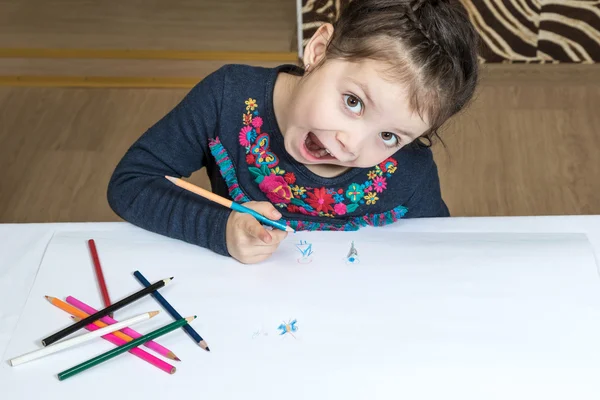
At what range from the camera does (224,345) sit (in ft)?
2.74

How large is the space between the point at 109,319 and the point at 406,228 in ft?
1.24

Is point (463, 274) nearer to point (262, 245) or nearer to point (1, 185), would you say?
point (262, 245)

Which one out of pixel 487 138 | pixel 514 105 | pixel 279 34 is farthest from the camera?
pixel 279 34

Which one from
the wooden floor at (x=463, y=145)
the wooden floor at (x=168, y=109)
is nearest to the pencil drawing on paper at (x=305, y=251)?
A: the wooden floor at (x=168, y=109)

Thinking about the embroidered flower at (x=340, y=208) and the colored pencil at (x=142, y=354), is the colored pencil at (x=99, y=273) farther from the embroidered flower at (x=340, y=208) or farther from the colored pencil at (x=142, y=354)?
the embroidered flower at (x=340, y=208)

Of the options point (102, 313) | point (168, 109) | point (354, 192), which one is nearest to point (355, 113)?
point (354, 192)

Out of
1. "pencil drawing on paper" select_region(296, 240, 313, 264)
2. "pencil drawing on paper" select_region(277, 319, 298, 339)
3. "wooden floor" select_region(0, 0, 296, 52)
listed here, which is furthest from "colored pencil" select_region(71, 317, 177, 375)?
"wooden floor" select_region(0, 0, 296, 52)

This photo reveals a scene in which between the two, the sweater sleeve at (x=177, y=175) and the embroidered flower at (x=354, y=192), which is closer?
the sweater sleeve at (x=177, y=175)

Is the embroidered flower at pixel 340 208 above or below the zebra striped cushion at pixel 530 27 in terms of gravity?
above

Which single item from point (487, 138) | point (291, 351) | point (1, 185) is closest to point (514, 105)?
point (487, 138)

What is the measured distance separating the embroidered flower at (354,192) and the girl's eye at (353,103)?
0.79ft

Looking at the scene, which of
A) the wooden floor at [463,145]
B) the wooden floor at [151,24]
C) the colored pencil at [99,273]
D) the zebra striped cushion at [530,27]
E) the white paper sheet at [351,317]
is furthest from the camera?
the wooden floor at [151,24]

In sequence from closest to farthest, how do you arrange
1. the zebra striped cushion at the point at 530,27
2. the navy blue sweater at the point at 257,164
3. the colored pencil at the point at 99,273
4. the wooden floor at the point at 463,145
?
→ the colored pencil at the point at 99,273
the navy blue sweater at the point at 257,164
the wooden floor at the point at 463,145
the zebra striped cushion at the point at 530,27

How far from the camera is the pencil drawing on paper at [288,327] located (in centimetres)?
85
